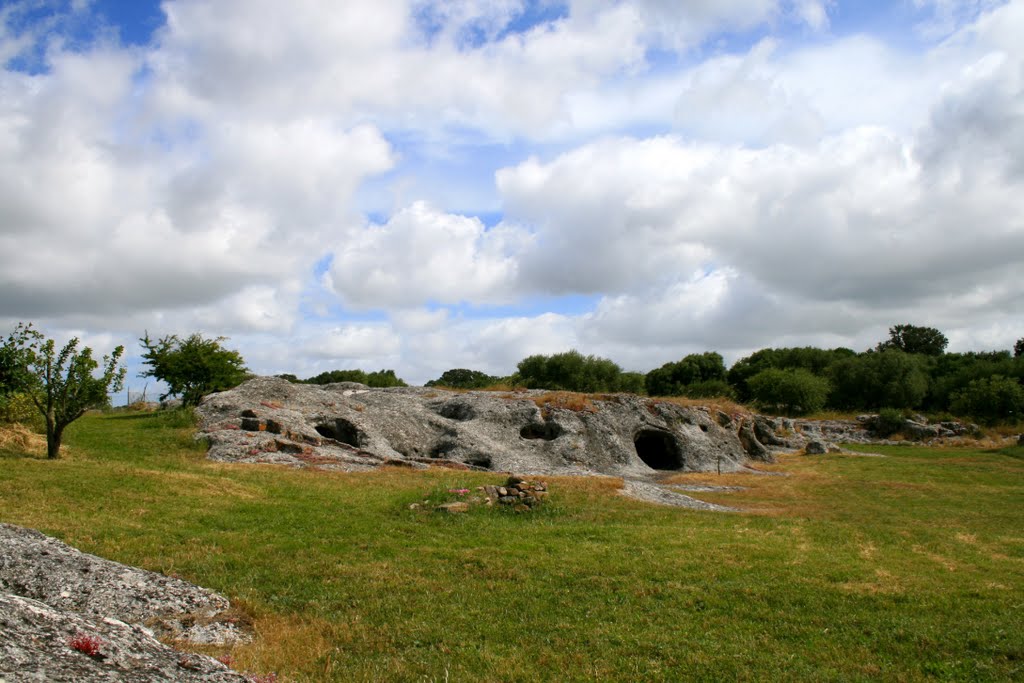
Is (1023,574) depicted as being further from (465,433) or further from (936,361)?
(936,361)

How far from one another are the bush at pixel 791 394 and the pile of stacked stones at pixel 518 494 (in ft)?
200

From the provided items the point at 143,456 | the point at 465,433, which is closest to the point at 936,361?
the point at 465,433

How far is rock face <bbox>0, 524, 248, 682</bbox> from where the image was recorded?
5207 millimetres

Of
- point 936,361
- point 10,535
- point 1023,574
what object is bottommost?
point 1023,574

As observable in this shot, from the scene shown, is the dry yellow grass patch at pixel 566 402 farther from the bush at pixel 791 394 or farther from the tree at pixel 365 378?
the bush at pixel 791 394

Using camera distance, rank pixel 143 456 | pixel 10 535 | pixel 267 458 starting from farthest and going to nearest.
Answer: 1. pixel 267 458
2. pixel 143 456
3. pixel 10 535

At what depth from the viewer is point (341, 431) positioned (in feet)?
102

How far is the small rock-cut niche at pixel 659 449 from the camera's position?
3622 centimetres

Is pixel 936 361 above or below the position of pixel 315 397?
above

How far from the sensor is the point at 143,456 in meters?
22.5

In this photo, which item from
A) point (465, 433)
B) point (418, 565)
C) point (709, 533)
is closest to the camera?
point (418, 565)

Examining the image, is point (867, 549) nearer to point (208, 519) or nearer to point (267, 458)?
point (208, 519)

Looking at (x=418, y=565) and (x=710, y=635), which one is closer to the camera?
(x=710, y=635)

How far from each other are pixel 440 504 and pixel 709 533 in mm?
6293
